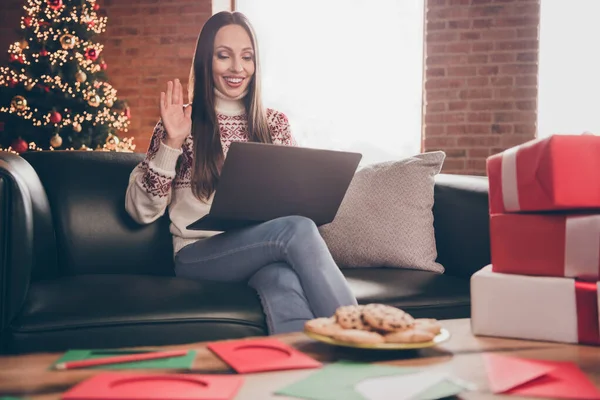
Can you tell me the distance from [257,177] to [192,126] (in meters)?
0.58

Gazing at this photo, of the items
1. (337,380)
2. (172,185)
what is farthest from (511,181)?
(172,185)

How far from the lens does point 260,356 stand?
873mm

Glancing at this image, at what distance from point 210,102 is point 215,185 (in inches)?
12.0

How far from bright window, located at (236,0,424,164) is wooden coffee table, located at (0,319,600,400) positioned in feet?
11.2

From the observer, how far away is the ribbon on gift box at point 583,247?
97cm

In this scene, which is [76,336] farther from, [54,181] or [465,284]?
[465,284]

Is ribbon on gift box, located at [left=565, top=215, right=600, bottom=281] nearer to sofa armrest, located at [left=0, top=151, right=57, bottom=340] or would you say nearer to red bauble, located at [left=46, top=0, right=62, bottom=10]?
sofa armrest, located at [left=0, top=151, right=57, bottom=340]

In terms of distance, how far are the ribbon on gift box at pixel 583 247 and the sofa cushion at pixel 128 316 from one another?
0.76 meters

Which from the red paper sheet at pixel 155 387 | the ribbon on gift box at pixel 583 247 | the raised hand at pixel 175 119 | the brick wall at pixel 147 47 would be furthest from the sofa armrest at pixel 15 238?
the brick wall at pixel 147 47

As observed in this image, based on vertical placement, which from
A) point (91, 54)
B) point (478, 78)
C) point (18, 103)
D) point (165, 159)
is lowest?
point (165, 159)

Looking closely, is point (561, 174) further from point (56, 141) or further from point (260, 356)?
point (56, 141)

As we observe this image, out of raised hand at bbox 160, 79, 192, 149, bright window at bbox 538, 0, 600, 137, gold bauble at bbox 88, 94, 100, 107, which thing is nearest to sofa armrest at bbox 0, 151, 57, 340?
raised hand at bbox 160, 79, 192, 149

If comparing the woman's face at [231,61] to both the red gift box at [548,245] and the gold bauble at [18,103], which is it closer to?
the red gift box at [548,245]

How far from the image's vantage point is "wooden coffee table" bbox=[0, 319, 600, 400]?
76 centimetres
